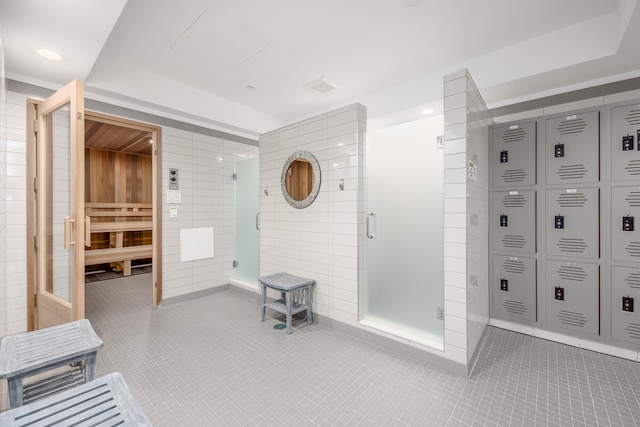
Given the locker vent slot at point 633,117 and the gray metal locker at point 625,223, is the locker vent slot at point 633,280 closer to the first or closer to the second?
the gray metal locker at point 625,223

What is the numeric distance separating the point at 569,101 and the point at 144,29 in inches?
164

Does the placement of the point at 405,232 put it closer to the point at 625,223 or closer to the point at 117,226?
the point at 625,223

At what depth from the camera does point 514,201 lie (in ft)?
9.61

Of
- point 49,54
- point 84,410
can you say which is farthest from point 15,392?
point 49,54

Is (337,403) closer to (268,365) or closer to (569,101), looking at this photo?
(268,365)

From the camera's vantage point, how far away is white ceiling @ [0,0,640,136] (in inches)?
82.0

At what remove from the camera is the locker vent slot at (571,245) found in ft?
8.40

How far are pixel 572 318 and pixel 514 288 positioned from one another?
503 millimetres

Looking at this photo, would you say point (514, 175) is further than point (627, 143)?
Yes

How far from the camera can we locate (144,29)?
242 cm

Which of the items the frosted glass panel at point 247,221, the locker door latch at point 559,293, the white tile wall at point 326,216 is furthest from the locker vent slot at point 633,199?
the frosted glass panel at point 247,221

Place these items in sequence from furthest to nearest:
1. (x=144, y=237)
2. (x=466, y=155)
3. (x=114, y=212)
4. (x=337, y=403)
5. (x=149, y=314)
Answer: (x=144, y=237), (x=114, y=212), (x=149, y=314), (x=466, y=155), (x=337, y=403)

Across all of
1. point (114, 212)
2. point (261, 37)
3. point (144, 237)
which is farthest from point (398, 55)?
point (144, 237)

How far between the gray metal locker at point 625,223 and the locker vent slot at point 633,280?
13cm
